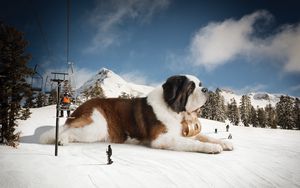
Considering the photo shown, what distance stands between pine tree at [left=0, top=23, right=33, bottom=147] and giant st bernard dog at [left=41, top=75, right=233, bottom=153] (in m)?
1.05

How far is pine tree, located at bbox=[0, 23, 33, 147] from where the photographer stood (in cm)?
632

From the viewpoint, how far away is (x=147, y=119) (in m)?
6.41

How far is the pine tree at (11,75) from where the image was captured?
6316mm

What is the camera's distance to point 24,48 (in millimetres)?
6723

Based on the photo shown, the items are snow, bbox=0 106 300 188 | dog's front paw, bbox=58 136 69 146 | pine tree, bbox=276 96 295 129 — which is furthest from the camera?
pine tree, bbox=276 96 295 129

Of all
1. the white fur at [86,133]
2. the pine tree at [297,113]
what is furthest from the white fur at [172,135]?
the pine tree at [297,113]

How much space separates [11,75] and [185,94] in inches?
180

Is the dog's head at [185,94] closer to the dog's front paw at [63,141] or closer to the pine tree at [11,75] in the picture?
the dog's front paw at [63,141]

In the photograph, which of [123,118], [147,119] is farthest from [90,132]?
[147,119]

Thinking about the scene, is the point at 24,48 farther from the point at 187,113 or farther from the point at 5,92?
the point at 187,113

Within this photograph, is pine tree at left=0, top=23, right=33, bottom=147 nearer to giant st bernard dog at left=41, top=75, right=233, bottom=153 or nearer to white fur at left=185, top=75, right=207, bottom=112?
giant st bernard dog at left=41, top=75, right=233, bottom=153

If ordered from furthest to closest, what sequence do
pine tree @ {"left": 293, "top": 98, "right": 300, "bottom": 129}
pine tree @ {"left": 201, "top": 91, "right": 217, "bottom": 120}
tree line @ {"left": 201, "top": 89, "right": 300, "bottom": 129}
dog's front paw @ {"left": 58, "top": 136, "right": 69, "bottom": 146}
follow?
pine tree @ {"left": 201, "top": 91, "right": 217, "bottom": 120} < tree line @ {"left": 201, "top": 89, "right": 300, "bottom": 129} < pine tree @ {"left": 293, "top": 98, "right": 300, "bottom": 129} < dog's front paw @ {"left": 58, "top": 136, "right": 69, "bottom": 146}

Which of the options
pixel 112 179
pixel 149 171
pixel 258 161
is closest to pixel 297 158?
pixel 258 161

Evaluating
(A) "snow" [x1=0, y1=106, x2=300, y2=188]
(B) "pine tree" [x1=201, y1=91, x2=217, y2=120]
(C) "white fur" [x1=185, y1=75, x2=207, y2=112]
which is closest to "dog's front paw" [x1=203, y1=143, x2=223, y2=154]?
(A) "snow" [x1=0, y1=106, x2=300, y2=188]
